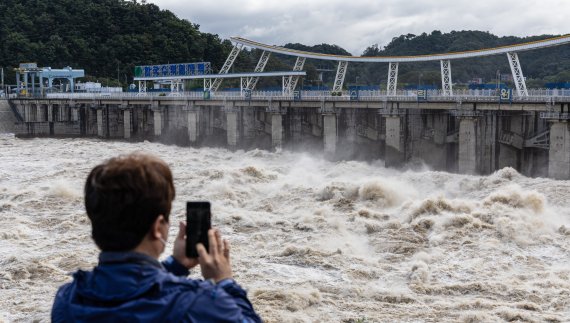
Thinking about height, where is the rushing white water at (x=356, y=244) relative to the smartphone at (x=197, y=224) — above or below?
below

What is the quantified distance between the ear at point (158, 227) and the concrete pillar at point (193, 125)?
169ft

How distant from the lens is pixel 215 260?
307 cm

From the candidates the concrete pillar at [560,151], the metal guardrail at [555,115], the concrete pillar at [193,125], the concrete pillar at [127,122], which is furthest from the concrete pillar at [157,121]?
the concrete pillar at [560,151]

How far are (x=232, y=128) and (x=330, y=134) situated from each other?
10.9 m

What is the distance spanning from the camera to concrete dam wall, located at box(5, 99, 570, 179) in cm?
3231

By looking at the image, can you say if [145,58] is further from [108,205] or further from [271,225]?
[108,205]

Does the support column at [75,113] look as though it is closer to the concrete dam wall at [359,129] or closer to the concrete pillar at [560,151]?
the concrete dam wall at [359,129]

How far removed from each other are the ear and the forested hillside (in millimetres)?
95892

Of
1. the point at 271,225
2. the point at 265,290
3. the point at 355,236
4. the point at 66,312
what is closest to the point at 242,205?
the point at 271,225

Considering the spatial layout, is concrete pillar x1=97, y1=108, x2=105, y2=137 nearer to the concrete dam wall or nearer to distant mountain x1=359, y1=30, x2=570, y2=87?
the concrete dam wall

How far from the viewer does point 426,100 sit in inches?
1422

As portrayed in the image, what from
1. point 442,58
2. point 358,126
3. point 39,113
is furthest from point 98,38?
point 442,58

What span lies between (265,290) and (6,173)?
2557 cm

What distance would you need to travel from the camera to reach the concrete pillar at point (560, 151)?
2766 centimetres
